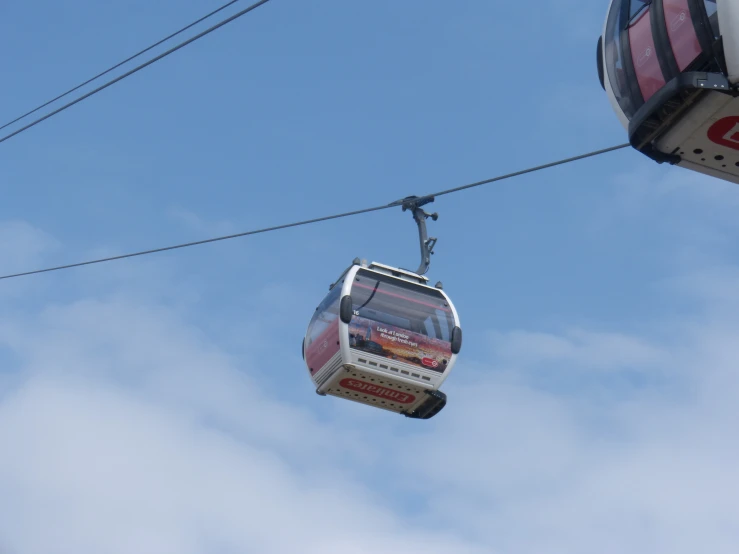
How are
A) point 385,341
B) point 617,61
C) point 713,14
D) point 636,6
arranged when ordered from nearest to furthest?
point 713,14
point 636,6
point 617,61
point 385,341

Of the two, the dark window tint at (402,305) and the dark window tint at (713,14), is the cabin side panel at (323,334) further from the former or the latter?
the dark window tint at (713,14)

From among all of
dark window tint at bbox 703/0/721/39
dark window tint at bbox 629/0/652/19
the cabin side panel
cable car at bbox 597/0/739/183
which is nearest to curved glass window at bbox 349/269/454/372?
the cabin side panel

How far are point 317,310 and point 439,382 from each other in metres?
1.90

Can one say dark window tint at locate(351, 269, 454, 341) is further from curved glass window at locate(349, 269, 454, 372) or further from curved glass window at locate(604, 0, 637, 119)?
curved glass window at locate(604, 0, 637, 119)

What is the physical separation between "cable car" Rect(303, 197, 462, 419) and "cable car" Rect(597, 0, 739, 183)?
581 centimetres

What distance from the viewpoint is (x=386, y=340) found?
1309 cm

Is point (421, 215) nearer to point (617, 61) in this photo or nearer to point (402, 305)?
point (402, 305)

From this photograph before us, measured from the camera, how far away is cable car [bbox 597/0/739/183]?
264 inches

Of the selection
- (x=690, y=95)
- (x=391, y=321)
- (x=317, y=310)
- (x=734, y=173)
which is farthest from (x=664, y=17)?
(x=317, y=310)

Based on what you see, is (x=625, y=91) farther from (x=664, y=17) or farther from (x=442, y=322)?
(x=442, y=322)

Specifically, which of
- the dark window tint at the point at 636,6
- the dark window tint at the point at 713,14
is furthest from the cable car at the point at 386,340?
the dark window tint at the point at 713,14

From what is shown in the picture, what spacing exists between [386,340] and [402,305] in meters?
0.62

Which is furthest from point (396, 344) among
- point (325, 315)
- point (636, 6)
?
point (636, 6)

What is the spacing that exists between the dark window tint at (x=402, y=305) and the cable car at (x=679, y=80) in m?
5.97
